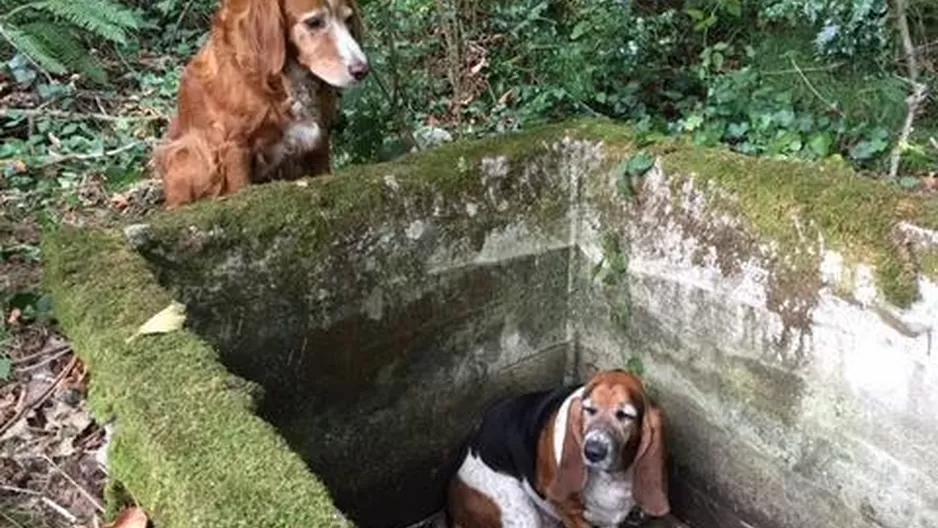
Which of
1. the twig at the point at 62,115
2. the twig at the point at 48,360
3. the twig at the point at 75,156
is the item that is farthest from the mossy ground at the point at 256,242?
the twig at the point at 62,115

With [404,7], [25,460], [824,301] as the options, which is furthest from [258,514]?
[404,7]

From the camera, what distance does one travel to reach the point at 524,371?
477cm

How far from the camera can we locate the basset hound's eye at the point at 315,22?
402cm

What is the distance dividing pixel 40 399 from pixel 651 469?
2.14 meters

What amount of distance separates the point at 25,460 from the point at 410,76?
3.80 meters

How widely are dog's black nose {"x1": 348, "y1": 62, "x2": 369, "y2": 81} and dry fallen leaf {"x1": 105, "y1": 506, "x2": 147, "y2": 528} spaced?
79.4 inches

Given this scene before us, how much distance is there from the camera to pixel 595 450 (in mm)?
3932

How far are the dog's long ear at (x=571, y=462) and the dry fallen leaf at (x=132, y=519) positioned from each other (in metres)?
1.93

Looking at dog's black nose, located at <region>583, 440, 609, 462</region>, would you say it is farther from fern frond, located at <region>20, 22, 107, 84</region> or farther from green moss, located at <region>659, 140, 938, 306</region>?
fern frond, located at <region>20, 22, 107, 84</region>

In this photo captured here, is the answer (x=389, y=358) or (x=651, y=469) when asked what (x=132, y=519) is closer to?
(x=389, y=358)

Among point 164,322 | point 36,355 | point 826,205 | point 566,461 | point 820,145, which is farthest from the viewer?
point 820,145

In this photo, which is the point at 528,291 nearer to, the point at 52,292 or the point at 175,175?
the point at 175,175

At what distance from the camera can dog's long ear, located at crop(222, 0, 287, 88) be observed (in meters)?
3.94

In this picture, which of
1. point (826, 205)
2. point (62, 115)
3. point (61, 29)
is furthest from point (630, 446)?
point (62, 115)
